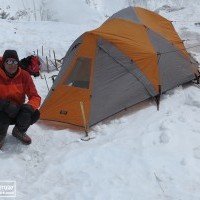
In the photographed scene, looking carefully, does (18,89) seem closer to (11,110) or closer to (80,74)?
(11,110)

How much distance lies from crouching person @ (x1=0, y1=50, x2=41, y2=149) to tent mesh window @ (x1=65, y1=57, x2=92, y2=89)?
5.21 feet

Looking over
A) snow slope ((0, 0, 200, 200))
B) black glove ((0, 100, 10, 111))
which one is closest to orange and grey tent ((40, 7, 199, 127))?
snow slope ((0, 0, 200, 200))

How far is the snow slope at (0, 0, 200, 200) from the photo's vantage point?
524 cm

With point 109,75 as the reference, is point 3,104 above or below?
Answer: above

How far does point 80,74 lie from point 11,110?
2244 mm

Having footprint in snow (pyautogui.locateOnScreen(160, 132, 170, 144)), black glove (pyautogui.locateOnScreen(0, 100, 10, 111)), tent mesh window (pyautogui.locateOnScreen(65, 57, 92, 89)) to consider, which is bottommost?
footprint in snow (pyautogui.locateOnScreen(160, 132, 170, 144))

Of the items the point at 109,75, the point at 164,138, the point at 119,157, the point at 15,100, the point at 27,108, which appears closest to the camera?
the point at 119,157

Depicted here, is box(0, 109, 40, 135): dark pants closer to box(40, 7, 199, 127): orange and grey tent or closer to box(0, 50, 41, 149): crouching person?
box(0, 50, 41, 149): crouching person

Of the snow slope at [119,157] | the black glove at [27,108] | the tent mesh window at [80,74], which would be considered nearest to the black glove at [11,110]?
the black glove at [27,108]

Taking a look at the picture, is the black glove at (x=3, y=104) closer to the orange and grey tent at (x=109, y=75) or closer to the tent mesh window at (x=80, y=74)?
the orange and grey tent at (x=109, y=75)

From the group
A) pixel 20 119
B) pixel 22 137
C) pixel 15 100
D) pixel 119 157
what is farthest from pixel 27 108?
pixel 119 157

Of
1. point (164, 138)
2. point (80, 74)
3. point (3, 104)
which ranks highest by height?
point (3, 104)

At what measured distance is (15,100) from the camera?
653cm

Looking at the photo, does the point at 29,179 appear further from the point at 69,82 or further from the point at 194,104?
the point at 194,104
